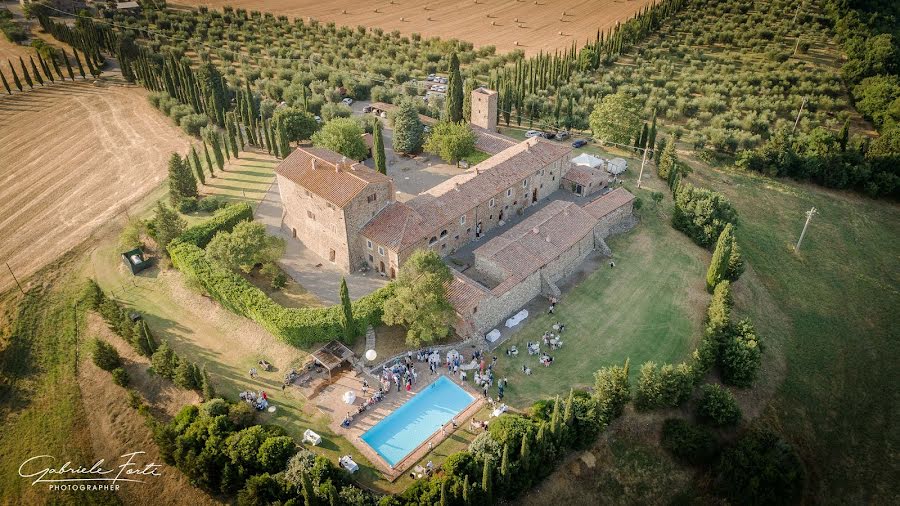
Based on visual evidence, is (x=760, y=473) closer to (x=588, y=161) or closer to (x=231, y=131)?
(x=588, y=161)

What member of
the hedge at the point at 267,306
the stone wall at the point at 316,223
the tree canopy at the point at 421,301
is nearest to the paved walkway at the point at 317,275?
the stone wall at the point at 316,223

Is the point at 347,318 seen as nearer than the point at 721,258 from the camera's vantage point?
Yes

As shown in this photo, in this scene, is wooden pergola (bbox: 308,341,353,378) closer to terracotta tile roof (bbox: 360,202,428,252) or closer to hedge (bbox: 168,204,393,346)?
hedge (bbox: 168,204,393,346)

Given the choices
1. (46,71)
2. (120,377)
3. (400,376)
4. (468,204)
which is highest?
(46,71)

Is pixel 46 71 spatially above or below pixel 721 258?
above

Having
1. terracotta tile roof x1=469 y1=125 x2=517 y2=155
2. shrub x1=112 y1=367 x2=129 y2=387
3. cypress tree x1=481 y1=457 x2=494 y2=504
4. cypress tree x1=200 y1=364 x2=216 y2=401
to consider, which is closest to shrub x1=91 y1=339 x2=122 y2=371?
shrub x1=112 y1=367 x2=129 y2=387

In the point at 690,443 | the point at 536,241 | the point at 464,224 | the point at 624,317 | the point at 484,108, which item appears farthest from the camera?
the point at 484,108

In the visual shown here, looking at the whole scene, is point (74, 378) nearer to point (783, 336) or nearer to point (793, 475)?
point (793, 475)

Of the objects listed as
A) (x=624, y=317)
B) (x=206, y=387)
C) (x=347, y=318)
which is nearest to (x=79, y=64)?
(x=206, y=387)

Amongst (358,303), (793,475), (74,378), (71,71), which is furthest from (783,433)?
(71,71)
